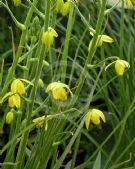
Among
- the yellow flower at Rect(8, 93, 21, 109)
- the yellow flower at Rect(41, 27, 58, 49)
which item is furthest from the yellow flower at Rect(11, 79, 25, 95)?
the yellow flower at Rect(41, 27, 58, 49)

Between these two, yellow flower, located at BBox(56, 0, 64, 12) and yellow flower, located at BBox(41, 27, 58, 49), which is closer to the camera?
yellow flower, located at BBox(41, 27, 58, 49)

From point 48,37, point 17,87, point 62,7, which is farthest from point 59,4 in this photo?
point 17,87

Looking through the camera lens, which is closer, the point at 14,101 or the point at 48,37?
the point at 48,37

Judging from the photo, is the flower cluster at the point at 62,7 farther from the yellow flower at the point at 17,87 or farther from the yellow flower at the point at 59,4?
the yellow flower at the point at 17,87

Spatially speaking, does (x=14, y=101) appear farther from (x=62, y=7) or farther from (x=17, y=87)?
(x=62, y=7)

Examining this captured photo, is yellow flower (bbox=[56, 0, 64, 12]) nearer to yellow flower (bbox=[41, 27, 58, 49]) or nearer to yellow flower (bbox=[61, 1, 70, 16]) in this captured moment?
yellow flower (bbox=[61, 1, 70, 16])

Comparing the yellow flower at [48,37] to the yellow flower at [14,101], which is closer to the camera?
the yellow flower at [48,37]

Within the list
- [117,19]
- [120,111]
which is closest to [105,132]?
[120,111]

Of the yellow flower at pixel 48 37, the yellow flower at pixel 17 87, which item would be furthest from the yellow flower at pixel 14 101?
the yellow flower at pixel 48 37

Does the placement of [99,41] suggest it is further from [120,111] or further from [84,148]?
[84,148]

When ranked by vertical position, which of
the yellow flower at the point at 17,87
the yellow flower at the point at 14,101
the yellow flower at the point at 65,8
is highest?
the yellow flower at the point at 65,8

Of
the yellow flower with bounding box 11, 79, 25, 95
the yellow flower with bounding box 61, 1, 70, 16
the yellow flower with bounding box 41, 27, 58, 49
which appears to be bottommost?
the yellow flower with bounding box 11, 79, 25, 95

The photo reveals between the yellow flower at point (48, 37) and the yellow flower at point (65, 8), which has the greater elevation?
the yellow flower at point (65, 8)
